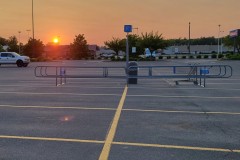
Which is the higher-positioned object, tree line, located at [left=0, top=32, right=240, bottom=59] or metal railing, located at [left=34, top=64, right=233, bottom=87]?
tree line, located at [left=0, top=32, right=240, bottom=59]

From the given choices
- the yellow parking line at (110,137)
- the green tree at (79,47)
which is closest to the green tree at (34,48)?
the green tree at (79,47)

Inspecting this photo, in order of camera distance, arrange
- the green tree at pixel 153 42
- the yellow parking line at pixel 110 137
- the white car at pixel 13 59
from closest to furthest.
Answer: the yellow parking line at pixel 110 137 → the white car at pixel 13 59 → the green tree at pixel 153 42

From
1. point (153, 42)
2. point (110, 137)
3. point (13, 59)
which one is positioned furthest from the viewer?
point (153, 42)

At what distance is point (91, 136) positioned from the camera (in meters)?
6.41

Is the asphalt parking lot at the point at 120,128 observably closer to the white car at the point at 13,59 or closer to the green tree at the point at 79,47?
the white car at the point at 13,59

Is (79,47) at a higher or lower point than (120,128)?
higher

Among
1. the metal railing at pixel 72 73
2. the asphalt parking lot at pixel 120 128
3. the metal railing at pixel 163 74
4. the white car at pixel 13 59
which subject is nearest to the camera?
the asphalt parking lot at pixel 120 128

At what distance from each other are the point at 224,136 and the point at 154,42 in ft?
185

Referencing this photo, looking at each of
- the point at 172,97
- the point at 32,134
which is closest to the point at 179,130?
the point at 32,134

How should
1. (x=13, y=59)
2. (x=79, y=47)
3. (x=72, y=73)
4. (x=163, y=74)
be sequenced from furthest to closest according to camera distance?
(x=79, y=47) < (x=13, y=59) < (x=72, y=73) < (x=163, y=74)

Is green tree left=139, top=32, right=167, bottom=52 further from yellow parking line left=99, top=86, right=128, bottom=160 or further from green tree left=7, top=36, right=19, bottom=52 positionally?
yellow parking line left=99, top=86, right=128, bottom=160

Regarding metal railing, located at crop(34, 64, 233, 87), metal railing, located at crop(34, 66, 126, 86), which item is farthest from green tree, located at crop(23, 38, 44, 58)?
metal railing, located at crop(34, 64, 233, 87)

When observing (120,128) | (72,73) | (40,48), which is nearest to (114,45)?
(40,48)

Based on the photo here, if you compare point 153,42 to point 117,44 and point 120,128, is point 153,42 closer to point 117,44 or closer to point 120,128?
point 117,44
